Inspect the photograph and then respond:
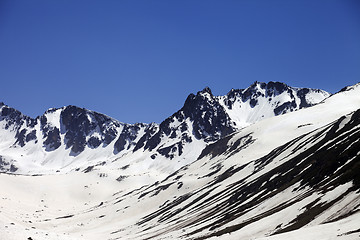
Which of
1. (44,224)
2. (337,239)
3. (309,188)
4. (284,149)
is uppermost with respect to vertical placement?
(44,224)

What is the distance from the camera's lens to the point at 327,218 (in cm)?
4647

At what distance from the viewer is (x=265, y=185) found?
103 meters

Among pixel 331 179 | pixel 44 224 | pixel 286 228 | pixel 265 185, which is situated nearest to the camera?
pixel 286 228

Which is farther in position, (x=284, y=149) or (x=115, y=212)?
(x=115, y=212)

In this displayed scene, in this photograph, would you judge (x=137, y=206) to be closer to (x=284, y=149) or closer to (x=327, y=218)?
(x=284, y=149)

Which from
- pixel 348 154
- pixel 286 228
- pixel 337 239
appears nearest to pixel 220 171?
pixel 348 154

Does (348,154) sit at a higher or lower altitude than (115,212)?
lower

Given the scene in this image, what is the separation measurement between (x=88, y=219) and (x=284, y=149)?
356 feet

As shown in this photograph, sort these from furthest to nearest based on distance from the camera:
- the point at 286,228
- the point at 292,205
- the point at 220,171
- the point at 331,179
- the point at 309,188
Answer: the point at 220,171 → the point at 309,188 → the point at 331,179 → the point at 292,205 → the point at 286,228

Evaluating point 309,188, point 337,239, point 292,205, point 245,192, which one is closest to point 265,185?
point 245,192

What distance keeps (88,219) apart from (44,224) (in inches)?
1015

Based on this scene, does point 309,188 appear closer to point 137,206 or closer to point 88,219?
point 137,206

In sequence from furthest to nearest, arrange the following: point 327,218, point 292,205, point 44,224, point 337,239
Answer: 1. point 44,224
2. point 292,205
3. point 327,218
4. point 337,239

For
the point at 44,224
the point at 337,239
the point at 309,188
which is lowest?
the point at 337,239
